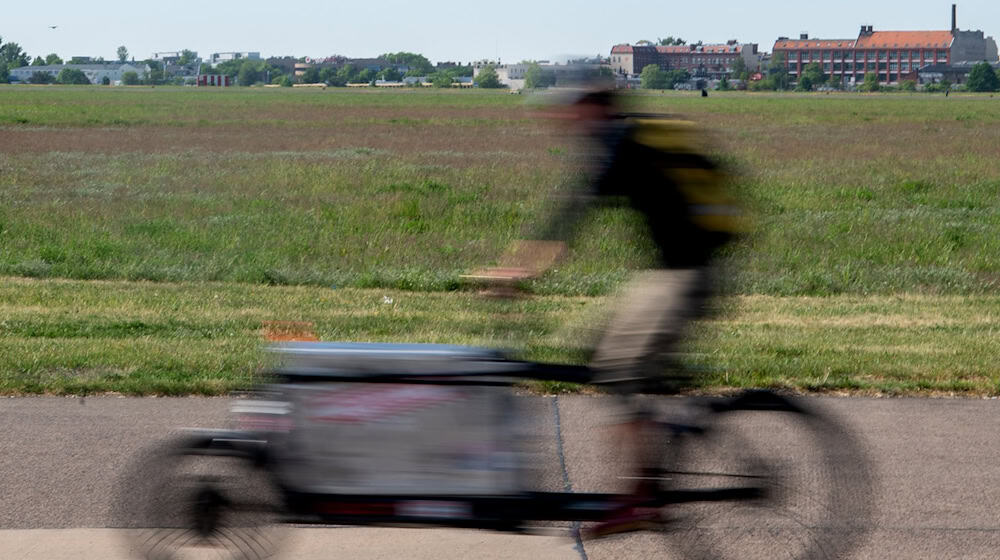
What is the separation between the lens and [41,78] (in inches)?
6570

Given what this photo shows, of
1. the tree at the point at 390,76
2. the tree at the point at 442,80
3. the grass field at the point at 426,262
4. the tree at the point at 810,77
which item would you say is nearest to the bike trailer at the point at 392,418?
the grass field at the point at 426,262

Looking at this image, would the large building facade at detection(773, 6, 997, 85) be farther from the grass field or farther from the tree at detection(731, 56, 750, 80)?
the grass field

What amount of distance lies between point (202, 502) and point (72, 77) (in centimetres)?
18412

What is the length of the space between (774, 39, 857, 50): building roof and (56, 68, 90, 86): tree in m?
104

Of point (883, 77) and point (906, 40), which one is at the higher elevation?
point (906, 40)

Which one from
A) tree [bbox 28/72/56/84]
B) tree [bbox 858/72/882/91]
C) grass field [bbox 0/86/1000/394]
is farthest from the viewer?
tree [bbox 28/72/56/84]

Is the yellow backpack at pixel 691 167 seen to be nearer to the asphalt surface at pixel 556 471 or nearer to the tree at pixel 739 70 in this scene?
the asphalt surface at pixel 556 471

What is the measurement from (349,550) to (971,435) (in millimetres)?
2994

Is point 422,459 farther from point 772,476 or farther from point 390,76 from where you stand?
point 390,76

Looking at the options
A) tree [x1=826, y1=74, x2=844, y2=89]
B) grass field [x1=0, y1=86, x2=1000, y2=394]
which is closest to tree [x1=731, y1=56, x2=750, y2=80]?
tree [x1=826, y1=74, x2=844, y2=89]

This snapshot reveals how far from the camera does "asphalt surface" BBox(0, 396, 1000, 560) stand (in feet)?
13.8

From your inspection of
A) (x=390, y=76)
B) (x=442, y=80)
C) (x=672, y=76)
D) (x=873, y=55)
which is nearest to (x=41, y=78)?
(x=390, y=76)

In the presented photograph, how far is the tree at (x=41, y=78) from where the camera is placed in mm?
163175

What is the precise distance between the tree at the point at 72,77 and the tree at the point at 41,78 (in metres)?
1.14
